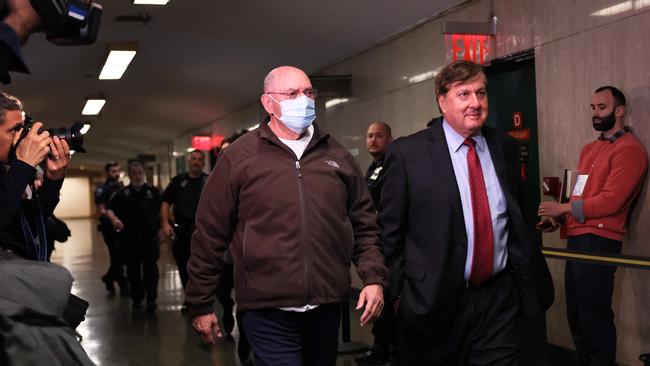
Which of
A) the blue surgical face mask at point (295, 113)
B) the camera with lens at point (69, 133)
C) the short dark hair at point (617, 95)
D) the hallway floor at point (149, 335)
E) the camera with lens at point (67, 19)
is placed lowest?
the hallway floor at point (149, 335)

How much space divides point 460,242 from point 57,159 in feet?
5.32

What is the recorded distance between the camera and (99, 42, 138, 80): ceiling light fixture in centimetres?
1068

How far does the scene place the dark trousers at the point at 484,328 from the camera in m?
3.33

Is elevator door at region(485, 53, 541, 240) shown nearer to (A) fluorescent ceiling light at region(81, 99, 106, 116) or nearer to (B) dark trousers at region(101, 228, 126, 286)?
(B) dark trousers at region(101, 228, 126, 286)

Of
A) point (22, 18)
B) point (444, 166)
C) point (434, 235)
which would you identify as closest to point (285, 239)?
point (434, 235)

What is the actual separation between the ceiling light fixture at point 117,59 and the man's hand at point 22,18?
9.37m

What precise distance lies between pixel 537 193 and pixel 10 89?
10.9m

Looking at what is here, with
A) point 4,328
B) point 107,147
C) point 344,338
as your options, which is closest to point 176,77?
point 344,338

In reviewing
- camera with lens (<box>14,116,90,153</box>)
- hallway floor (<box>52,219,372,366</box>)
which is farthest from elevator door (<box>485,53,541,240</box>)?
camera with lens (<box>14,116,90,153</box>)

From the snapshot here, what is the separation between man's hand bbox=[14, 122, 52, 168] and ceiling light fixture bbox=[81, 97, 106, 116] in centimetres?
1427

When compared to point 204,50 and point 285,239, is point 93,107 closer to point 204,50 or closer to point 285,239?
point 204,50

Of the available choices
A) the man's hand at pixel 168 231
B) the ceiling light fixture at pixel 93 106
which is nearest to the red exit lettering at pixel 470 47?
the man's hand at pixel 168 231

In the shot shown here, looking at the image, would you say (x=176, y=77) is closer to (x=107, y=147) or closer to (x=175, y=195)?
(x=175, y=195)

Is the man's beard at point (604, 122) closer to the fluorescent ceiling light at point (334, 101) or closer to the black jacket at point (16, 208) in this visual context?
the black jacket at point (16, 208)
